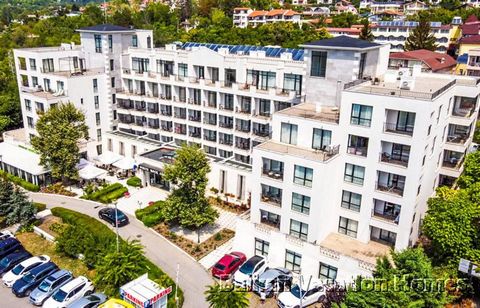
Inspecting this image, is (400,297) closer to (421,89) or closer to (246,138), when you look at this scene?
(421,89)

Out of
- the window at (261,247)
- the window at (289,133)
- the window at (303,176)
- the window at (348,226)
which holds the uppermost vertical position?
the window at (289,133)

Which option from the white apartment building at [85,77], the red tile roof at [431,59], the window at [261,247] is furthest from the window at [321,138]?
the red tile roof at [431,59]

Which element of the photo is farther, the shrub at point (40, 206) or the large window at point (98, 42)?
the large window at point (98, 42)

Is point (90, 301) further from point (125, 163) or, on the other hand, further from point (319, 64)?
point (319, 64)

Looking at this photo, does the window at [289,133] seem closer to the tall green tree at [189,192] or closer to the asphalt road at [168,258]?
the tall green tree at [189,192]

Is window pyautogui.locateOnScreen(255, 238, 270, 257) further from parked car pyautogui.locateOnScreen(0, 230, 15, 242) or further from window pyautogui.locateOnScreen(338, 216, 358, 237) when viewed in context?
parked car pyautogui.locateOnScreen(0, 230, 15, 242)
